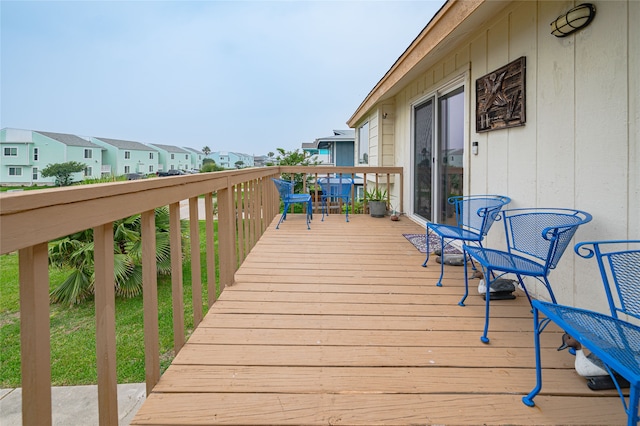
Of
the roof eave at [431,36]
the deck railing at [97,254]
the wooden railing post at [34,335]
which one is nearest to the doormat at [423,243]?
the roof eave at [431,36]

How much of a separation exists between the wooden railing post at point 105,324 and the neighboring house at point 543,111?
7.70ft

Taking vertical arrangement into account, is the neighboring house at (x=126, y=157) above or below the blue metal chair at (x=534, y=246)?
above

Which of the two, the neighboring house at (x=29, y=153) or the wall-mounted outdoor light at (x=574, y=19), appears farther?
the neighboring house at (x=29, y=153)

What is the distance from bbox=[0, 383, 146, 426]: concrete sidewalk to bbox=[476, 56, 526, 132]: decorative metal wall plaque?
3273mm

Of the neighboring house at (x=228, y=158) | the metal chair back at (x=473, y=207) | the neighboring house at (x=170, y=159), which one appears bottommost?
the metal chair back at (x=473, y=207)

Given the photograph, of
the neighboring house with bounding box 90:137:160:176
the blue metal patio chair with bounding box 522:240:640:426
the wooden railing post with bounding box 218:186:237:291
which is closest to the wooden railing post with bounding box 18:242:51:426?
the blue metal patio chair with bounding box 522:240:640:426

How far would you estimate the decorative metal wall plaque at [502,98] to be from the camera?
2740 mm

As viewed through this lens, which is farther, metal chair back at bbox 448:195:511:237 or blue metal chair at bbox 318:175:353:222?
blue metal chair at bbox 318:175:353:222

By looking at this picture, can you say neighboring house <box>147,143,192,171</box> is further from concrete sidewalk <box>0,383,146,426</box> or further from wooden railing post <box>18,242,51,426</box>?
wooden railing post <box>18,242,51,426</box>

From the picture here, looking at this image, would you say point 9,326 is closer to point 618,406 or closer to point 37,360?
point 37,360

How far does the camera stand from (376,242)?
14.1ft

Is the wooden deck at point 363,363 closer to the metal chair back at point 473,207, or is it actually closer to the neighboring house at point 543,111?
the metal chair back at point 473,207

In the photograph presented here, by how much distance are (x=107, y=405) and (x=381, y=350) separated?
1209 mm

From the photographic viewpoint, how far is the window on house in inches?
339
